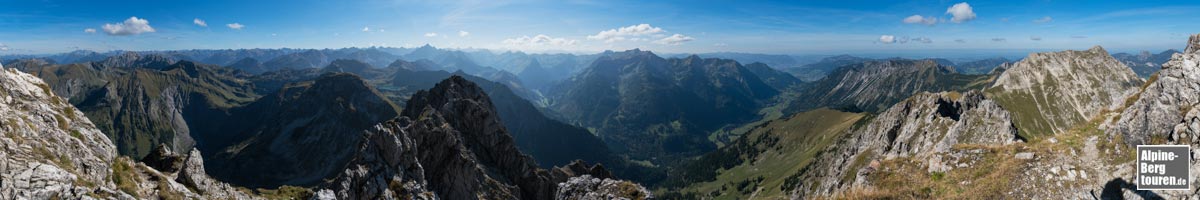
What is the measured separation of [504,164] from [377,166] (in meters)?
49.0

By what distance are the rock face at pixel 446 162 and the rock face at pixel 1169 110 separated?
58.0 metres

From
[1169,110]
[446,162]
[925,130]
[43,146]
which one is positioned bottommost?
[446,162]

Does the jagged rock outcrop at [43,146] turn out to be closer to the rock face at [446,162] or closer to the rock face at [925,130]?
the rock face at [446,162]

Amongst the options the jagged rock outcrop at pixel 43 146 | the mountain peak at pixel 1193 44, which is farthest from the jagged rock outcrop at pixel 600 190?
the mountain peak at pixel 1193 44

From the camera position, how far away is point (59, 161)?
2758 centimetres

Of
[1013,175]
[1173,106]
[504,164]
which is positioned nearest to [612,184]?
[1013,175]

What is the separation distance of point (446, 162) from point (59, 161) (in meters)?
61.8

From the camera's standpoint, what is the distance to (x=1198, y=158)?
21.9m

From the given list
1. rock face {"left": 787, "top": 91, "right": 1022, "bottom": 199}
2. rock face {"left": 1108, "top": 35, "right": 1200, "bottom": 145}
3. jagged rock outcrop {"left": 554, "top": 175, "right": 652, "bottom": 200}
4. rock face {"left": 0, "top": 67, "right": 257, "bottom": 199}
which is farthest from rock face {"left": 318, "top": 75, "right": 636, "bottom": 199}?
rock face {"left": 787, "top": 91, "right": 1022, "bottom": 199}

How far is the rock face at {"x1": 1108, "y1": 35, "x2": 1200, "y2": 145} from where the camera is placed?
24672mm

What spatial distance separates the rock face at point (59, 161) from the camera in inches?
961

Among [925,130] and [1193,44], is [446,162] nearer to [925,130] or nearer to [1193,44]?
[1193,44]

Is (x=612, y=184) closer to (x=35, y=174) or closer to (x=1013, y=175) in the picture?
(x=1013, y=175)

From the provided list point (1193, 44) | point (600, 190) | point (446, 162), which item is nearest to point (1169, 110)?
point (1193, 44)
